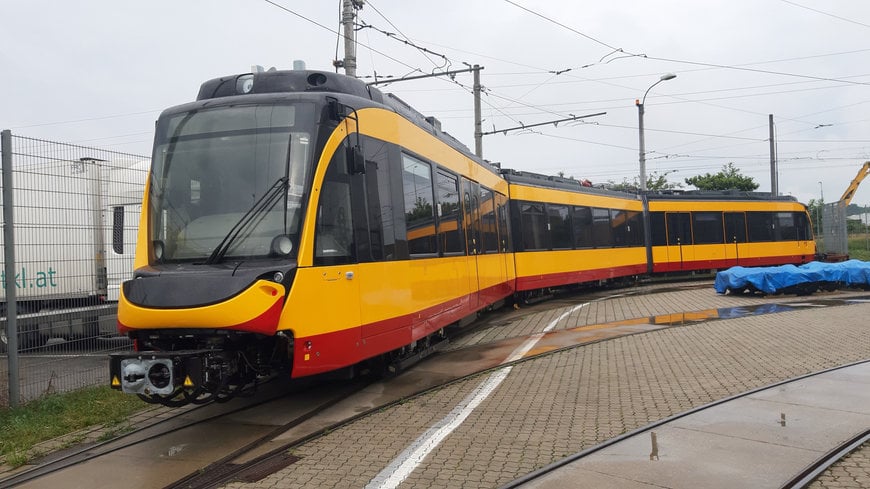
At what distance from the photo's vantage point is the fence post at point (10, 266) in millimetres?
7133

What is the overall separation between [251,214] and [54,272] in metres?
3.98

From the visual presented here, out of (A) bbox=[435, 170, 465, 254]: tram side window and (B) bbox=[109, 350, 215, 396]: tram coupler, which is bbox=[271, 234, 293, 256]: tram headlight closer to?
(B) bbox=[109, 350, 215, 396]: tram coupler

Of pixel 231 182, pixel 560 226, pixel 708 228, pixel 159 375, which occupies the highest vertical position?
pixel 231 182

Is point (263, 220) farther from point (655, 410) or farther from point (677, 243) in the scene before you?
point (677, 243)

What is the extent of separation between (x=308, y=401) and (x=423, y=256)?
7.58ft

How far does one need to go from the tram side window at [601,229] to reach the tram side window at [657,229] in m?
3.02

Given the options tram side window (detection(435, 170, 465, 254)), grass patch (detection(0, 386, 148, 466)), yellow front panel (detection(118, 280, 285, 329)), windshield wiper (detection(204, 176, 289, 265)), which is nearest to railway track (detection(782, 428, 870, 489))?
yellow front panel (detection(118, 280, 285, 329))

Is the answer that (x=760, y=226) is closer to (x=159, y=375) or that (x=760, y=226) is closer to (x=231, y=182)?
Result: (x=231, y=182)

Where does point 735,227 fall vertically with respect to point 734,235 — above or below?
above

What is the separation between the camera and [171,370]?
17.9ft

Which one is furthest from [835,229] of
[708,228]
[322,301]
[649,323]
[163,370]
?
[163,370]

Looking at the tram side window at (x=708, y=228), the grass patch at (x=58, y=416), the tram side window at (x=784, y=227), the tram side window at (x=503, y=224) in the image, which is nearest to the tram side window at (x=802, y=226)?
the tram side window at (x=784, y=227)

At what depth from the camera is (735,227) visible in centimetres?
2519

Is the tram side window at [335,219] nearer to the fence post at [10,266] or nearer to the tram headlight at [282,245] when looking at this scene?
the tram headlight at [282,245]
